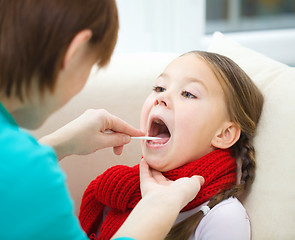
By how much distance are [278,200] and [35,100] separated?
674 millimetres

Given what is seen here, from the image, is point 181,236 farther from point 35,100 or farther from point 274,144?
point 35,100

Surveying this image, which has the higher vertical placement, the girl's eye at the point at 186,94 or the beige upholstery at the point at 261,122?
the girl's eye at the point at 186,94

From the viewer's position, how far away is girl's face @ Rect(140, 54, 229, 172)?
3.73 ft

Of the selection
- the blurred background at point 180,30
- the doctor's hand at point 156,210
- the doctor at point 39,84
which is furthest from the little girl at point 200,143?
the blurred background at point 180,30

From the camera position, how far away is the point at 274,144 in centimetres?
116

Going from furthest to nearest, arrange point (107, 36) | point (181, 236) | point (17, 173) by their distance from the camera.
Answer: point (181, 236)
point (107, 36)
point (17, 173)

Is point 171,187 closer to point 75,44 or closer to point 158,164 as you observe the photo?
point 158,164

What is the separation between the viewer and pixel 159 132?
4.06ft

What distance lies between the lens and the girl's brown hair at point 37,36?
2.22 feet

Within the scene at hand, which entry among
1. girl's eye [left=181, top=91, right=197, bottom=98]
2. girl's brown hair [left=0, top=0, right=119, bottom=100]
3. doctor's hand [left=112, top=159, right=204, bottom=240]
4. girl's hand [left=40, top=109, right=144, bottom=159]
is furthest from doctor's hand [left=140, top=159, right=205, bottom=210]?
girl's brown hair [left=0, top=0, right=119, bottom=100]

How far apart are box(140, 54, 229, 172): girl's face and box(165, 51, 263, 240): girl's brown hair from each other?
0.07ft

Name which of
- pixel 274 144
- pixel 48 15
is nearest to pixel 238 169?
pixel 274 144

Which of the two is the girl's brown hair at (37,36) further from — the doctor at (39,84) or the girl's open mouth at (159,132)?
the girl's open mouth at (159,132)

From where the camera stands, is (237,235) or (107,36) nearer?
(107,36)
